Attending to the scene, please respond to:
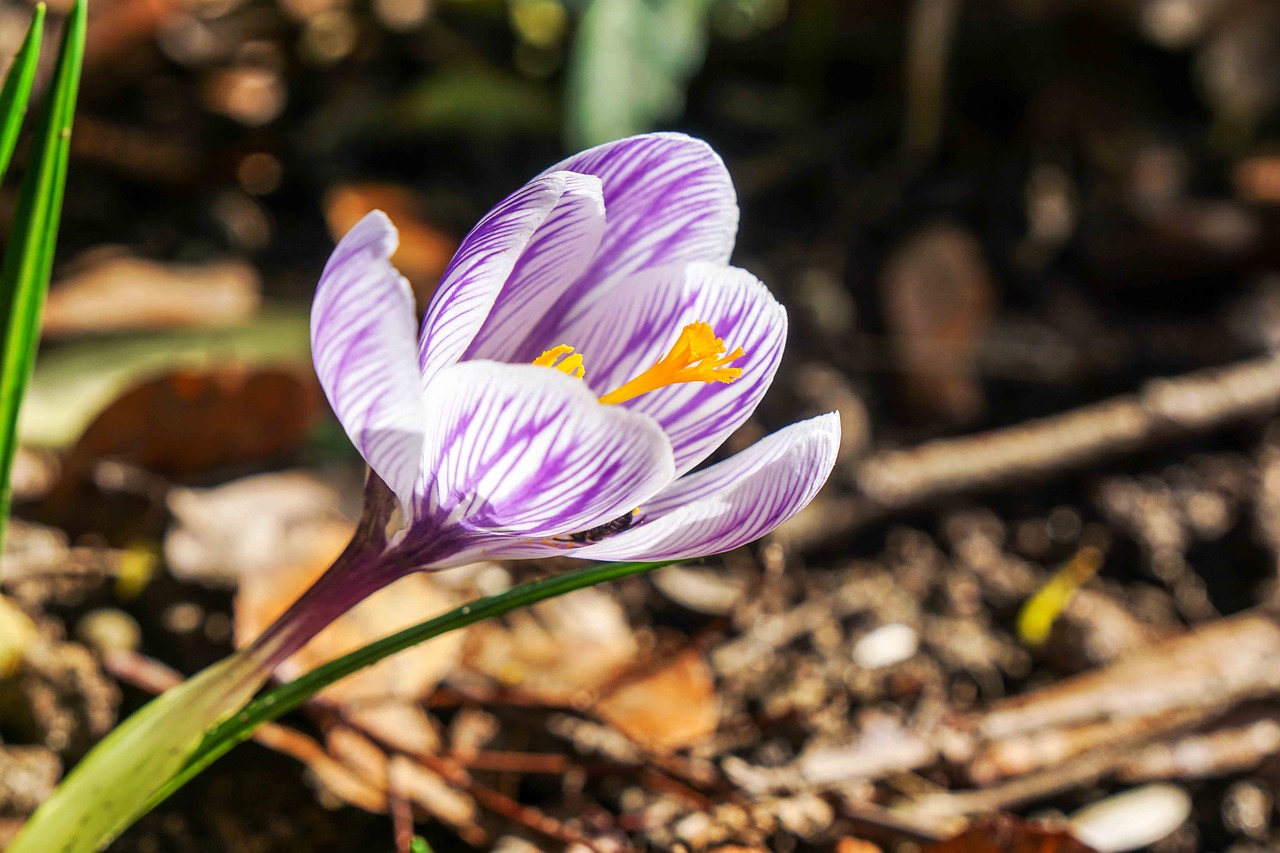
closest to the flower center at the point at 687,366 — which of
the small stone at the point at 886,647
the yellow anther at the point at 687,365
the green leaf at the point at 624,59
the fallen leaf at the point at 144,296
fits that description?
the yellow anther at the point at 687,365

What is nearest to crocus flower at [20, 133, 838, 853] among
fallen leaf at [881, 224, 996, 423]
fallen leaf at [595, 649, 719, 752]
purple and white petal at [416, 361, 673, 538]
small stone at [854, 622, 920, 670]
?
purple and white petal at [416, 361, 673, 538]

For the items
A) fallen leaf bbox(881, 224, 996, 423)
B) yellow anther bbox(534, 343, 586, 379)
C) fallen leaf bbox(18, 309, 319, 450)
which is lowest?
fallen leaf bbox(18, 309, 319, 450)

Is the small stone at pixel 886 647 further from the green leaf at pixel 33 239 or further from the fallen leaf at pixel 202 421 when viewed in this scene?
the green leaf at pixel 33 239

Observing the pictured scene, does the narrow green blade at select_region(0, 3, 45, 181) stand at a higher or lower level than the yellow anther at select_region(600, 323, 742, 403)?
lower

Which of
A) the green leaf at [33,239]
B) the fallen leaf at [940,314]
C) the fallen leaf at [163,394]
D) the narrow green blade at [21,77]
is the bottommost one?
the fallen leaf at [163,394]

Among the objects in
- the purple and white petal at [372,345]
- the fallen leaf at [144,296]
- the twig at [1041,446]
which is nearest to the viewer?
the purple and white petal at [372,345]

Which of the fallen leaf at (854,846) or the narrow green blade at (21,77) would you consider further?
the fallen leaf at (854,846)

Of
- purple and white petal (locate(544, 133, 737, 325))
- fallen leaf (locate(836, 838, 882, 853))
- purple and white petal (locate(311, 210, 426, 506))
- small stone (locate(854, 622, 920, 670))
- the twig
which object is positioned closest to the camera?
purple and white petal (locate(311, 210, 426, 506))

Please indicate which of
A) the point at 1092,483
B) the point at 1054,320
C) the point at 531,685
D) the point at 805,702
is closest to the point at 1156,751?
the point at 805,702

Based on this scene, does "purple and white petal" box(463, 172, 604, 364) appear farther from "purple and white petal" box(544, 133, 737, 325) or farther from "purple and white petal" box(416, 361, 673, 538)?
"purple and white petal" box(416, 361, 673, 538)
